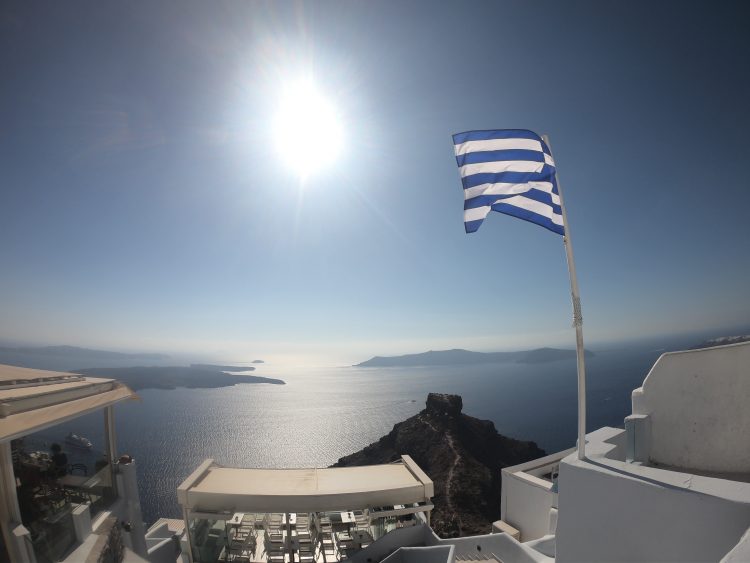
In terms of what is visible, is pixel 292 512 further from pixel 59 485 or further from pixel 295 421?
pixel 295 421

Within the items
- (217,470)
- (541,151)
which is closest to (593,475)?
(541,151)

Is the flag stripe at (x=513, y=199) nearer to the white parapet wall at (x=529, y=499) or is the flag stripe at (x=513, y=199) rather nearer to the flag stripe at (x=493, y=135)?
the flag stripe at (x=493, y=135)

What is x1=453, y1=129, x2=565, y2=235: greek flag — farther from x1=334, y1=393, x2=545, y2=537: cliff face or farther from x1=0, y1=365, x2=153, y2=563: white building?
x1=334, y1=393, x2=545, y2=537: cliff face

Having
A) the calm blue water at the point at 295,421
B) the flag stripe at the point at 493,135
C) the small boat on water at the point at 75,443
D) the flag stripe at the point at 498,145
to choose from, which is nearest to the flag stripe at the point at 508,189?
the flag stripe at the point at 498,145

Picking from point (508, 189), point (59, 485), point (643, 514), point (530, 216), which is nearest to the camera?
point (643, 514)

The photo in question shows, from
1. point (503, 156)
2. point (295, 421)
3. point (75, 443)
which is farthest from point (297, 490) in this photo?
point (295, 421)

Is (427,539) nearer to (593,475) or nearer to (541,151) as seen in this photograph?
(593,475)

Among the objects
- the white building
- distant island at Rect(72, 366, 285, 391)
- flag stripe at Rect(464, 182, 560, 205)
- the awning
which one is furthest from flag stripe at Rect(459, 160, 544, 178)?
distant island at Rect(72, 366, 285, 391)
